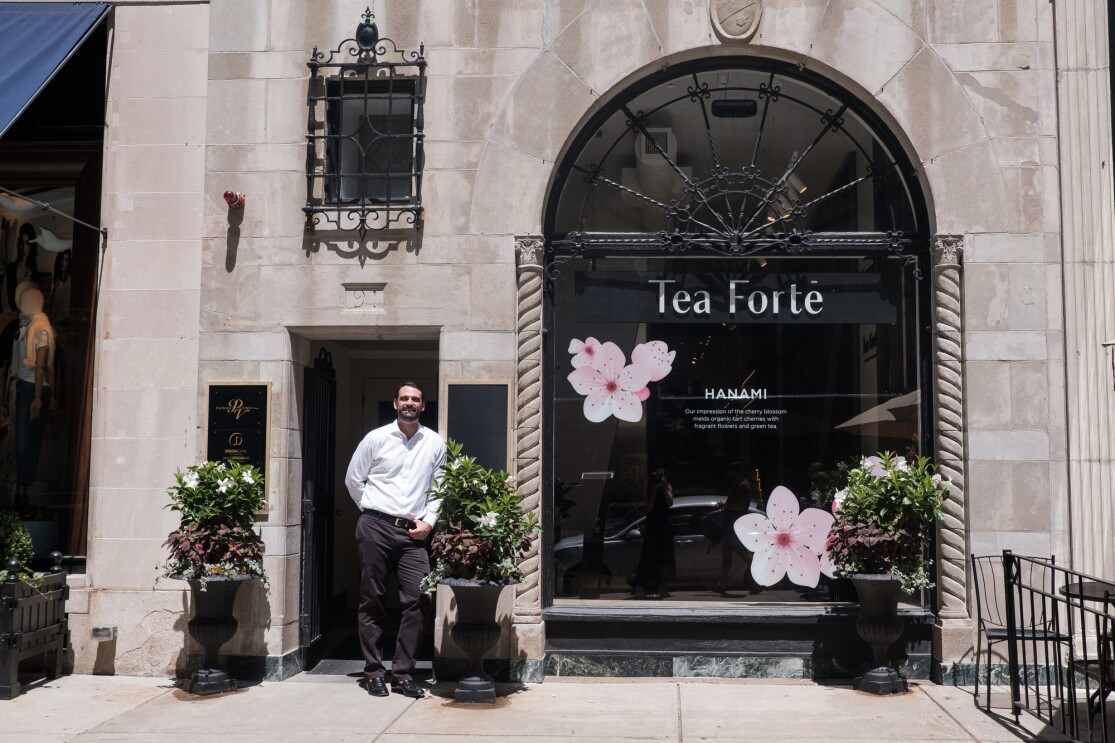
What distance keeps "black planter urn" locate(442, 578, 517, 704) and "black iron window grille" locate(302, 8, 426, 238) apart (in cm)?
305

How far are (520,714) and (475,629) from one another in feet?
2.26

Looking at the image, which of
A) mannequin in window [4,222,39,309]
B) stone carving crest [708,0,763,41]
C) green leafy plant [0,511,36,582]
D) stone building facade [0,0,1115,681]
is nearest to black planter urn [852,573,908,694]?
stone building facade [0,0,1115,681]

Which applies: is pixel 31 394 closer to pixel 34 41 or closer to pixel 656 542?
pixel 34 41

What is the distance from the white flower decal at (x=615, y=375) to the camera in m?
8.87

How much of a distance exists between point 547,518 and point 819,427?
2369 millimetres

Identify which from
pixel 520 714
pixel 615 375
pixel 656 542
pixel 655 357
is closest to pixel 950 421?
pixel 655 357

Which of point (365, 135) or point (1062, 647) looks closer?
point (1062, 647)

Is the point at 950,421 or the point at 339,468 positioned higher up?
the point at 950,421

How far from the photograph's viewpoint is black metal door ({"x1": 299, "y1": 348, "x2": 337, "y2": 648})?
9.09 m

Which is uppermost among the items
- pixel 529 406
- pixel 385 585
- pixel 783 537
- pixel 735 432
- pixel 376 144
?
pixel 376 144

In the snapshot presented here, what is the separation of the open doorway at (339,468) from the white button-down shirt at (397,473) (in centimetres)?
108

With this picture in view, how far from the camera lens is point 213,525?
26.6 ft

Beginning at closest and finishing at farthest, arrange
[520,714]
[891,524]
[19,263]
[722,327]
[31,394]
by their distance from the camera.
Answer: [520,714] < [891,524] < [722,327] < [31,394] < [19,263]

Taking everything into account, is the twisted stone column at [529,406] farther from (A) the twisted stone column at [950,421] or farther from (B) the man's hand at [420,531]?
(A) the twisted stone column at [950,421]
